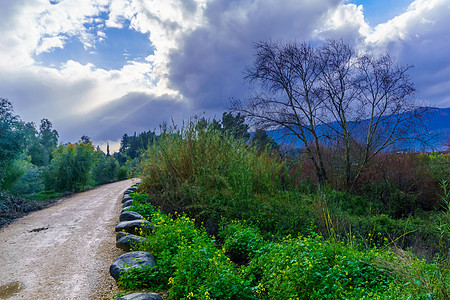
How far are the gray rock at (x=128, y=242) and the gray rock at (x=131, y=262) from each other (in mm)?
491

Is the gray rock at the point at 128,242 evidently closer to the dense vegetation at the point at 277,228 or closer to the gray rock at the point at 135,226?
the dense vegetation at the point at 277,228

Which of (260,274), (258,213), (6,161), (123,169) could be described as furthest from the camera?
(123,169)

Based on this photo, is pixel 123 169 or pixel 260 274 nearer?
pixel 260 274

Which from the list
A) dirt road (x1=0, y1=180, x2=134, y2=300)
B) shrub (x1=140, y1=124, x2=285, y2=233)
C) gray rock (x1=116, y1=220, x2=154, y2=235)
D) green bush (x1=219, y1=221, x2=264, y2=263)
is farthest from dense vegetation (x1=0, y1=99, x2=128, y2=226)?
green bush (x1=219, y1=221, x2=264, y2=263)

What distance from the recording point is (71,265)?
13.3 feet

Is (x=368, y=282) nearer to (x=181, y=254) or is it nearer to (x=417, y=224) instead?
(x=181, y=254)

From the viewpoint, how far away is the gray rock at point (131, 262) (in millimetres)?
3466

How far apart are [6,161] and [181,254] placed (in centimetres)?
699

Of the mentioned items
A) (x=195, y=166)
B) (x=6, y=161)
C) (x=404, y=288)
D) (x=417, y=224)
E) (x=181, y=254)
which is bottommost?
(x=417, y=224)

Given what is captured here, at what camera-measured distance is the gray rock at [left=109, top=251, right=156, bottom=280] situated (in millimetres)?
3466

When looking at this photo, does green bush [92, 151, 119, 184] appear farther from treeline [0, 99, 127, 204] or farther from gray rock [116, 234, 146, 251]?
gray rock [116, 234, 146, 251]

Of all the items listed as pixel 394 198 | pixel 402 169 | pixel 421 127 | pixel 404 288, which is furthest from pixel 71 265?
pixel 421 127

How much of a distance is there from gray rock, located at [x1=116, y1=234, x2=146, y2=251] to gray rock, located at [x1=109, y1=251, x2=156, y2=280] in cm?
49

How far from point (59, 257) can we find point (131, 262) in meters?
1.53
